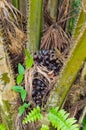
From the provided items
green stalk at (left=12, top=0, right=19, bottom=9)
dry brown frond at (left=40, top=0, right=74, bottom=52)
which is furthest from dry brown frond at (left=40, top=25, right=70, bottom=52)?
green stalk at (left=12, top=0, right=19, bottom=9)

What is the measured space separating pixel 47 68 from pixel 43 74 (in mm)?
43

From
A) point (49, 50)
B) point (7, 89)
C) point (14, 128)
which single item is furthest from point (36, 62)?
point (14, 128)

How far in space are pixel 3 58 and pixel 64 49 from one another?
0.41 metres

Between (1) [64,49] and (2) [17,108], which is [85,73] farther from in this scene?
(2) [17,108]

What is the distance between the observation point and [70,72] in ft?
5.12

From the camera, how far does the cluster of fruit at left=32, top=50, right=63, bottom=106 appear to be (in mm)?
1735

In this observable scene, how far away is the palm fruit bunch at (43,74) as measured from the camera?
68.2 inches

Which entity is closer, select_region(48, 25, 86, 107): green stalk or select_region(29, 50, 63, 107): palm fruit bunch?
select_region(48, 25, 86, 107): green stalk

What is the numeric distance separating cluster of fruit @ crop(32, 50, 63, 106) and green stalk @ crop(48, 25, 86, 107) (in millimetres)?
89

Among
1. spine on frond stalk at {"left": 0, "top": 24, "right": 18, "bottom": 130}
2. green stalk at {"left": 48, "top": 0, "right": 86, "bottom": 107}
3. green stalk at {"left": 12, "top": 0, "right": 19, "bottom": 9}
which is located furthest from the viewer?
green stalk at {"left": 12, "top": 0, "right": 19, "bottom": 9}

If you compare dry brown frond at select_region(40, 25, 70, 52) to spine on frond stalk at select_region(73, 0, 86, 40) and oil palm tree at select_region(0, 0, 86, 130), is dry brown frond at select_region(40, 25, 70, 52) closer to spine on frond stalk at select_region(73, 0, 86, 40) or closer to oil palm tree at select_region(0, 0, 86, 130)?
oil palm tree at select_region(0, 0, 86, 130)

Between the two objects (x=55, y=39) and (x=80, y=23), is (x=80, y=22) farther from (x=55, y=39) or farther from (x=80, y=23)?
(x=55, y=39)

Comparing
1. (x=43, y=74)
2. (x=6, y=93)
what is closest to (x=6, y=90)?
(x=6, y=93)

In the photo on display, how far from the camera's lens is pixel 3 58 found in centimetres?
164
